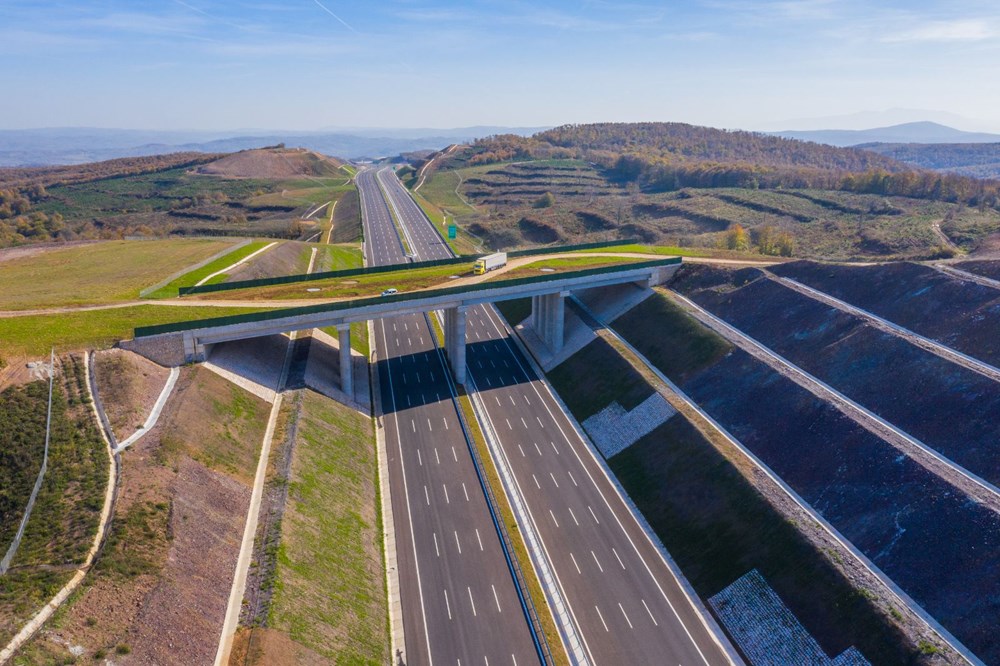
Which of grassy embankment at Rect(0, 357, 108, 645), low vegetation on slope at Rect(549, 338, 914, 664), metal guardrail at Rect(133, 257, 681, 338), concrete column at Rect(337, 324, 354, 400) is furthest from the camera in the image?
concrete column at Rect(337, 324, 354, 400)

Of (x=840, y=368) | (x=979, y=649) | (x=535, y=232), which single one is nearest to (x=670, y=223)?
(x=535, y=232)

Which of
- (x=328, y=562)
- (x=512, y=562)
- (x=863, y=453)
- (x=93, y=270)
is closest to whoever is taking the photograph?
(x=328, y=562)

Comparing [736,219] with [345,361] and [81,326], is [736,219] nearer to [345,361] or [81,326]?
[345,361]

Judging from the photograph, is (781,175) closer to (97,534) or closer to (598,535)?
(598,535)

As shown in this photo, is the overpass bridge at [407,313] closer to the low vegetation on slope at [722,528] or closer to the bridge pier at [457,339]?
the bridge pier at [457,339]

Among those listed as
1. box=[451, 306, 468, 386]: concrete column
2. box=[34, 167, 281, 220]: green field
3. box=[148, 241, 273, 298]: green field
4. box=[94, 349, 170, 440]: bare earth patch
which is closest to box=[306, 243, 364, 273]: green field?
box=[148, 241, 273, 298]: green field

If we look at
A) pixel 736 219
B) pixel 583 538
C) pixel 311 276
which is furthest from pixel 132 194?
pixel 583 538

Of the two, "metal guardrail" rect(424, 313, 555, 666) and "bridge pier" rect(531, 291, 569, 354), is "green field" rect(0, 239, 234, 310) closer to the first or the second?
"metal guardrail" rect(424, 313, 555, 666)

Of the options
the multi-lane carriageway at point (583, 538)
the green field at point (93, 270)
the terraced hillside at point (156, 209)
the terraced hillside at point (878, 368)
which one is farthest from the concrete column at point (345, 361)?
the terraced hillside at point (156, 209)
